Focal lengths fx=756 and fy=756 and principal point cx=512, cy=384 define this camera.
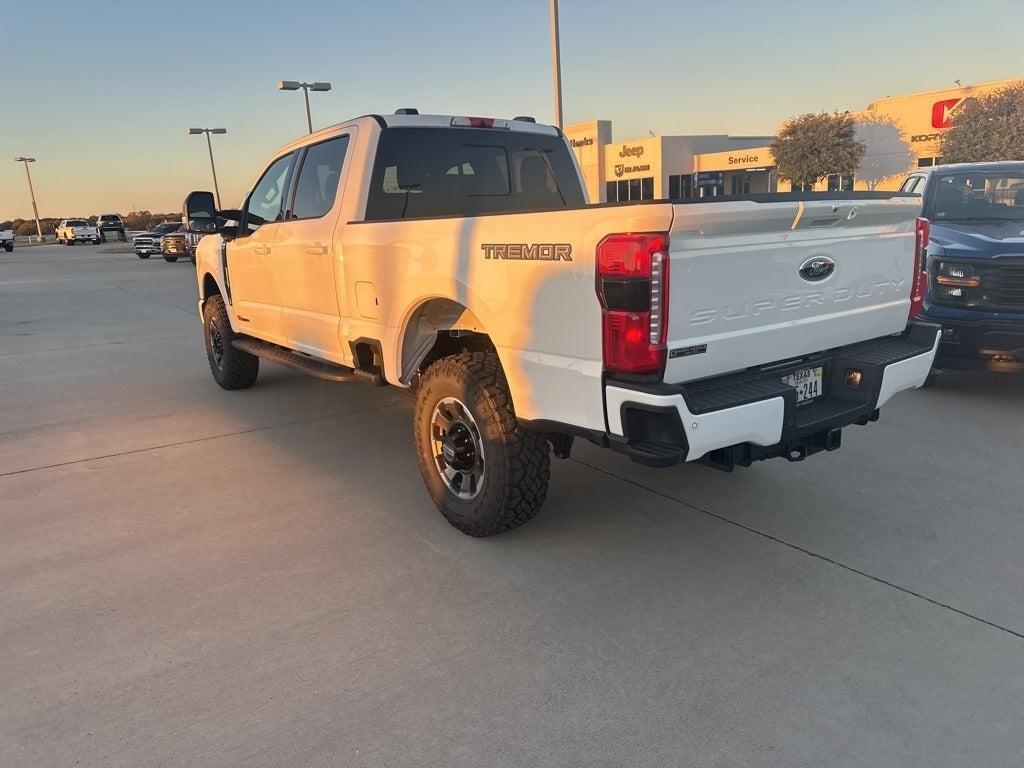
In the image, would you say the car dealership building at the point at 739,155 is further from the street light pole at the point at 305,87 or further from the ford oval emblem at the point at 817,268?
the ford oval emblem at the point at 817,268

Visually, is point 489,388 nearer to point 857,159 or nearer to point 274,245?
point 274,245

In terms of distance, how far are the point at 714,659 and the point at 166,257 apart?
33.8m

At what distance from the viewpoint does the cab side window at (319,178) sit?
16.6ft

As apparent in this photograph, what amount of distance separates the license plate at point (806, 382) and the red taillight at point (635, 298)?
0.86m

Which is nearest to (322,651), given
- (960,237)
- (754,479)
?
(754,479)

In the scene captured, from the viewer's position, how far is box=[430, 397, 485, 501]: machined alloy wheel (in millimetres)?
3916

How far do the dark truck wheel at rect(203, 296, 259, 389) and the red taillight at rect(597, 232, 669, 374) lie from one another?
513cm

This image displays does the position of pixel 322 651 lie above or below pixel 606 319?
Result: below

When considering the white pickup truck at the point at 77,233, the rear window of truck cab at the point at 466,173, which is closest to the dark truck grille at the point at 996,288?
the rear window of truck cab at the point at 466,173

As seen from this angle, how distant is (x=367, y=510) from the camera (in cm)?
439

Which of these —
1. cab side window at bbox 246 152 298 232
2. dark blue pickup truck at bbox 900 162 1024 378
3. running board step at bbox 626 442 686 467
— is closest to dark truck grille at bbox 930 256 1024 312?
dark blue pickup truck at bbox 900 162 1024 378

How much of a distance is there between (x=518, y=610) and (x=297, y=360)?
10.4ft

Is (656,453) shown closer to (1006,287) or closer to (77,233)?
(1006,287)

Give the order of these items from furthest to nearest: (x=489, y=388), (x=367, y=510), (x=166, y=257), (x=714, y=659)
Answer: (x=166, y=257) → (x=367, y=510) → (x=489, y=388) → (x=714, y=659)
